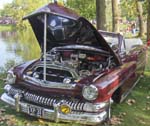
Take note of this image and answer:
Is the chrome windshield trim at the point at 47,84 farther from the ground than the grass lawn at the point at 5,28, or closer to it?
farther from the ground

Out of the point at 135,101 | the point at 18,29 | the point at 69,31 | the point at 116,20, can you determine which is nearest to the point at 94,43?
the point at 69,31

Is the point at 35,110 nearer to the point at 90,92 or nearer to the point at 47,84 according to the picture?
the point at 47,84

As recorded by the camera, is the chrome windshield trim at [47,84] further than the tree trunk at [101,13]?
No

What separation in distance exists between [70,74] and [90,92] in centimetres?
87

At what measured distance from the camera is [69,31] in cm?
614

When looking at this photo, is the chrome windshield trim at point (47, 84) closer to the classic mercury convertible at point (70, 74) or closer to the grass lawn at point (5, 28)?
the classic mercury convertible at point (70, 74)

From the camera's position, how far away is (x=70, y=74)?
223 inches

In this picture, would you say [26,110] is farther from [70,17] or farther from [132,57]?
[132,57]

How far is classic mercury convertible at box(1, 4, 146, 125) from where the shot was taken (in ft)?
16.1

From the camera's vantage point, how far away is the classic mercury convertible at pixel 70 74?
16.1 feet

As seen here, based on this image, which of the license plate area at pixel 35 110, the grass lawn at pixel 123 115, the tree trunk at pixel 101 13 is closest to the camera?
the license plate area at pixel 35 110

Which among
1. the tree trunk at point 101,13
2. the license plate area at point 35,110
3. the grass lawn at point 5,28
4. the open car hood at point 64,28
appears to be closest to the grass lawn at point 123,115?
the license plate area at point 35,110

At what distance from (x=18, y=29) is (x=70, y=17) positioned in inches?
1995

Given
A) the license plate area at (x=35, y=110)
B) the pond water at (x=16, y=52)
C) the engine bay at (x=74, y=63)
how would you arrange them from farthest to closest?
the pond water at (x=16, y=52) → the engine bay at (x=74, y=63) → the license plate area at (x=35, y=110)
